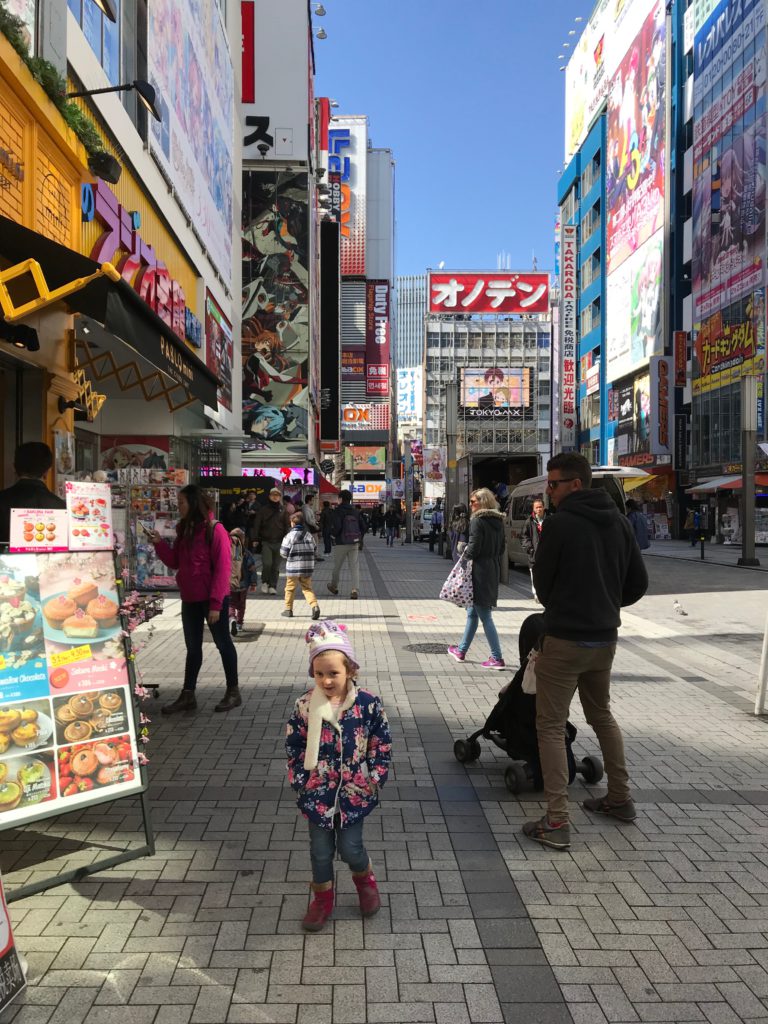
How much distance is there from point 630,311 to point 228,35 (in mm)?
37572

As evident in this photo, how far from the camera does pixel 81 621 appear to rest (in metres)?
3.86

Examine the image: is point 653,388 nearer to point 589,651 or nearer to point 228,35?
point 228,35

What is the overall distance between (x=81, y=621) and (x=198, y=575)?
8.69ft

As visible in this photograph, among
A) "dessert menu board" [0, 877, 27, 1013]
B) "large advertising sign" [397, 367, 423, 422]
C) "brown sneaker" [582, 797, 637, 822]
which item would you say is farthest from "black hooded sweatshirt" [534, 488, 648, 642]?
"large advertising sign" [397, 367, 423, 422]

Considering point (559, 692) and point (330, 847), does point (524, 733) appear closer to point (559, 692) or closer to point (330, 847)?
point (559, 692)

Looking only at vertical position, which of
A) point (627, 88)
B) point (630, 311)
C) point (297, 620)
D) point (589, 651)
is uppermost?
point (627, 88)

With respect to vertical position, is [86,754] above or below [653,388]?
below

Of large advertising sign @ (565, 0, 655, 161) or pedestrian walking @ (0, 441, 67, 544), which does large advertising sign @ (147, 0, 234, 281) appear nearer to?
pedestrian walking @ (0, 441, 67, 544)

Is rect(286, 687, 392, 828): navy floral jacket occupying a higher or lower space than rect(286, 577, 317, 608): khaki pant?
higher

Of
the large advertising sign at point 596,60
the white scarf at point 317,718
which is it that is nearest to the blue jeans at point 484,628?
the white scarf at point 317,718

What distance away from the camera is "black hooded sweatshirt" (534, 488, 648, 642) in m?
4.06

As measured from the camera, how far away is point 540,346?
8888cm

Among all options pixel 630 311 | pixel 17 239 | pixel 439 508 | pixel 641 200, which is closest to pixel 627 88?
pixel 641 200

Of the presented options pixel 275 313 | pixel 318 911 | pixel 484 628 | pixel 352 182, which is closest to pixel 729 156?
pixel 275 313
